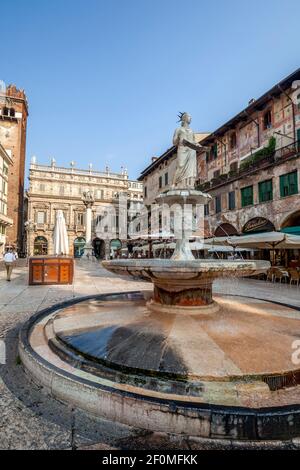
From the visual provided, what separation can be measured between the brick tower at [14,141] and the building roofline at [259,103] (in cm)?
2961

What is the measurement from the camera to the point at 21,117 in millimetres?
41281

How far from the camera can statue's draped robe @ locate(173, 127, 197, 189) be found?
21.4 feet

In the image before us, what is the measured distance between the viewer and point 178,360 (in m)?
2.66

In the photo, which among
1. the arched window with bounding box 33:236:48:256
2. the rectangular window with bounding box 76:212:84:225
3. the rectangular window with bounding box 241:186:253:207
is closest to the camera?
the rectangular window with bounding box 241:186:253:207

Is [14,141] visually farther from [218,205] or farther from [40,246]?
[218,205]

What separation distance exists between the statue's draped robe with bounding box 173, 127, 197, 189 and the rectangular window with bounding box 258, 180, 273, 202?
1298 centimetres

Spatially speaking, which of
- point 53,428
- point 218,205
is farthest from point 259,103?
point 53,428

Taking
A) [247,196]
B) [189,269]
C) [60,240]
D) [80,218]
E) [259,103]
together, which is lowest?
[189,269]

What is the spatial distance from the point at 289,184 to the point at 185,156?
1229 centimetres

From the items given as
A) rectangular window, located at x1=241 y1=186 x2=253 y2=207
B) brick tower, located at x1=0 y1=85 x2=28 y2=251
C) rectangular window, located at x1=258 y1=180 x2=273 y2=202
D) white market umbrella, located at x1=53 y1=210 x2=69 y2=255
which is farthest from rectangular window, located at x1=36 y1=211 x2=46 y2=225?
rectangular window, located at x1=258 y1=180 x2=273 y2=202

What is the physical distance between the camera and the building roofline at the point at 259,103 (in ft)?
53.1

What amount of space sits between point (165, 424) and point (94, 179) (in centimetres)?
4939

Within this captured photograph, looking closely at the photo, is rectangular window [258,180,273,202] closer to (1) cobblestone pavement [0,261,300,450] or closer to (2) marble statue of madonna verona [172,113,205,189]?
(2) marble statue of madonna verona [172,113,205,189]
